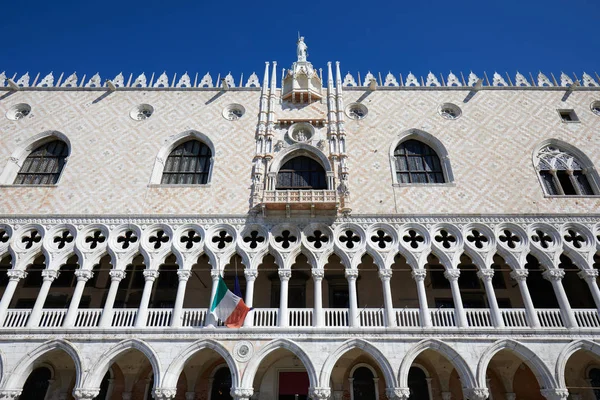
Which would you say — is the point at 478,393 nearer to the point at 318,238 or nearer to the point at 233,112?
the point at 318,238

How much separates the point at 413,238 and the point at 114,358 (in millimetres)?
10140

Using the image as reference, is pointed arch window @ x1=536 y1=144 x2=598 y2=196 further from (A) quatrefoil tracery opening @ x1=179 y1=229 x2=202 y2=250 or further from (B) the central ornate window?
(A) quatrefoil tracery opening @ x1=179 y1=229 x2=202 y2=250

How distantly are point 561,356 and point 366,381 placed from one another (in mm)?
5776

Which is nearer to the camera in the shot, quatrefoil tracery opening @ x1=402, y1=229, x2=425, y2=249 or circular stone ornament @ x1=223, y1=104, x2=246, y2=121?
quatrefoil tracery opening @ x1=402, y1=229, x2=425, y2=249

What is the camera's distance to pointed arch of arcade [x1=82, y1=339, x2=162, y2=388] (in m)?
10.7

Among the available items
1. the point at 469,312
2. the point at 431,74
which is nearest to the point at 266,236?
the point at 469,312

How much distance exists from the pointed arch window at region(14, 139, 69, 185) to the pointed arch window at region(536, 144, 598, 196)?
62.0 feet

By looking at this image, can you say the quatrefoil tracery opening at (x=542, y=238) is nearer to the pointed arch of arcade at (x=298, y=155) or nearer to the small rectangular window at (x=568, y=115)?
the small rectangular window at (x=568, y=115)

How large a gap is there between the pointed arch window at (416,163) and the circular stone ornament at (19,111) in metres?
16.2

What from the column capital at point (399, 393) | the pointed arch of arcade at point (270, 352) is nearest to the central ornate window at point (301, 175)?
the pointed arch of arcade at point (270, 352)

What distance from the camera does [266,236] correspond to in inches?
506

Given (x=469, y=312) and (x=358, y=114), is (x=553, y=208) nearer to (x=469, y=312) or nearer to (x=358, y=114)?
(x=469, y=312)

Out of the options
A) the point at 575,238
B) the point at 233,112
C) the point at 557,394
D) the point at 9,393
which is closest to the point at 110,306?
the point at 9,393

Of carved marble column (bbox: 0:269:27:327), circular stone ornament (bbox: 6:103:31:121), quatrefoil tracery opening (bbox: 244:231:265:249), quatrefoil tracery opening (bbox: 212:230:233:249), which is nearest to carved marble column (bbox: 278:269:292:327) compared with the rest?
quatrefoil tracery opening (bbox: 244:231:265:249)
